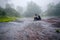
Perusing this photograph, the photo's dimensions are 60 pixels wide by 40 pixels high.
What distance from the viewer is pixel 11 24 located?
2.64 metres

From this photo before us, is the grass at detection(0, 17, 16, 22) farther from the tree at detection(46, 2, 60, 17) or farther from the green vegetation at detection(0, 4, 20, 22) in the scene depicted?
the tree at detection(46, 2, 60, 17)

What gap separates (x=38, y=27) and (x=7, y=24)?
836 mm

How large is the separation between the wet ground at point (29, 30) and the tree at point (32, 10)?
17cm

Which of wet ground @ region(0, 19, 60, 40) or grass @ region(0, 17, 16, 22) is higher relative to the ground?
grass @ region(0, 17, 16, 22)

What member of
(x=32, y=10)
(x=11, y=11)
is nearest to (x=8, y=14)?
(x=11, y=11)

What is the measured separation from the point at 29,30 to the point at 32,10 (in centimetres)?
56

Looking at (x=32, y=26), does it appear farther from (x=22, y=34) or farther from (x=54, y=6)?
(x=54, y=6)

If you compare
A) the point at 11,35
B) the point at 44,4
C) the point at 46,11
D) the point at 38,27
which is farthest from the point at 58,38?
the point at 11,35

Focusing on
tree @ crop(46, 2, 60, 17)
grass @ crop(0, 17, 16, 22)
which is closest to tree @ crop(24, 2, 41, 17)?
tree @ crop(46, 2, 60, 17)

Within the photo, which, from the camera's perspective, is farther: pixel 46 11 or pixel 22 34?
pixel 46 11

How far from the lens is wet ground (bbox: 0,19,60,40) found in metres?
2.42

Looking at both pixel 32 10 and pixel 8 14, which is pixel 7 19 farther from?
pixel 32 10

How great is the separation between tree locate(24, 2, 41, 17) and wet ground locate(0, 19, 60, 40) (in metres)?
0.17

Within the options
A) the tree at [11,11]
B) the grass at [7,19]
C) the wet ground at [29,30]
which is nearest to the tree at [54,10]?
the wet ground at [29,30]
